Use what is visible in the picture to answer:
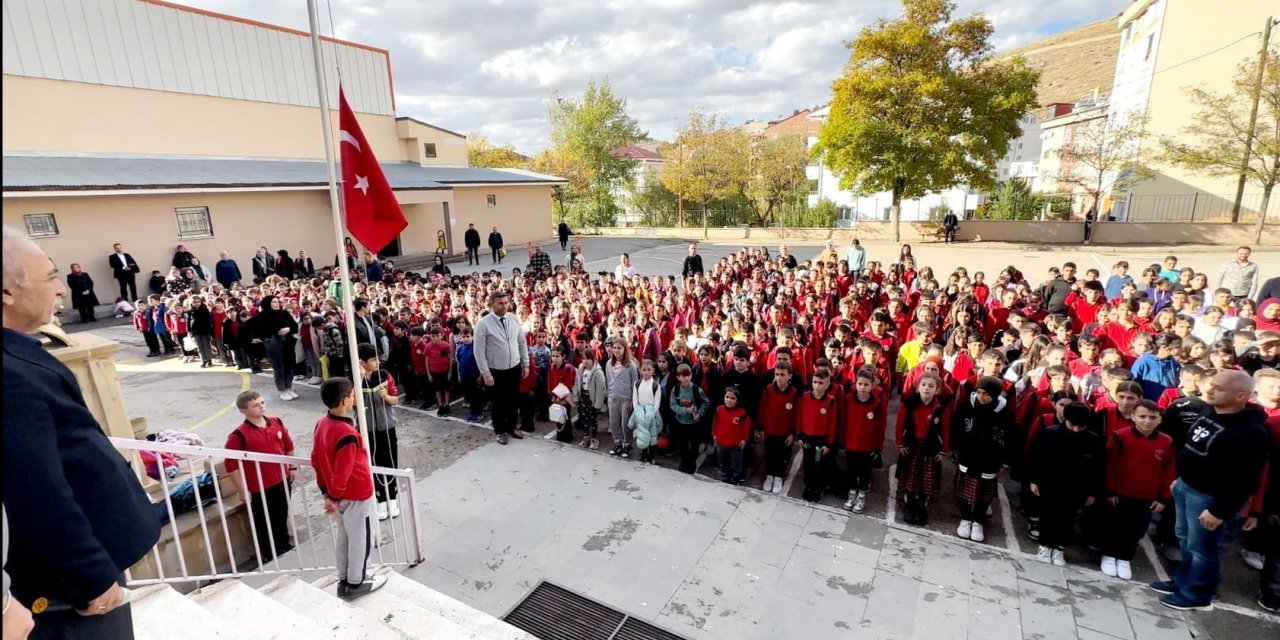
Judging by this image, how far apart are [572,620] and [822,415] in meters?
3.06

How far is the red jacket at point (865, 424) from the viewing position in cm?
592

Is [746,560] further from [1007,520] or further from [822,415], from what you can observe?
[1007,520]

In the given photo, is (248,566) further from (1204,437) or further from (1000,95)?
(1000,95)

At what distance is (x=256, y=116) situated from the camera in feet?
75.2

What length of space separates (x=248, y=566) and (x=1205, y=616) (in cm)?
764

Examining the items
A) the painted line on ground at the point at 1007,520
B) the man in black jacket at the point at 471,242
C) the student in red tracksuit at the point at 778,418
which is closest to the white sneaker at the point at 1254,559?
the painted line on ground at the point at 1007,520

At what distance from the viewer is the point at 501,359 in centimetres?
732

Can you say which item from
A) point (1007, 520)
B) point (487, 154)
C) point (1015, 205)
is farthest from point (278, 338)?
point (487, 154)

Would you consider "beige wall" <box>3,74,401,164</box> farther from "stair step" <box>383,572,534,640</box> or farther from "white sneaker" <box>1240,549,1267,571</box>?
"white sneaker" <box>1240,549,1267,571</box>

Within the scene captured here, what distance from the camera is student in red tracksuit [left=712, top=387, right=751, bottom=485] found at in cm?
634

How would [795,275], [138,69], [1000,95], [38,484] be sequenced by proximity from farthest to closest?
[1000,95] < [138,69] < [795,275] < [38,484]

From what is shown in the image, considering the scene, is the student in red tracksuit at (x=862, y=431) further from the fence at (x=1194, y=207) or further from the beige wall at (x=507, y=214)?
the fence at (x=1194, y=207)

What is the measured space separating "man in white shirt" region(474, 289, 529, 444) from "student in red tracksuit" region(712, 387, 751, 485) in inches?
103

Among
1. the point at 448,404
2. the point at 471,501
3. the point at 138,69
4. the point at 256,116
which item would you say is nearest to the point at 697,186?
the point at 256,116
